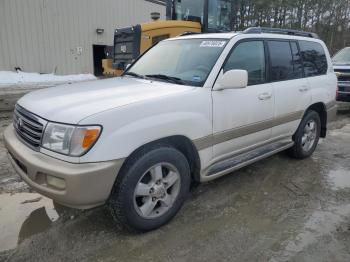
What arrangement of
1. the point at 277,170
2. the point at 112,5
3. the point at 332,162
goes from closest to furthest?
the point at 277,170 → the point at 332,162 → the point at 112,5

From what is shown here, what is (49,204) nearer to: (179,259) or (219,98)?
(179,259)

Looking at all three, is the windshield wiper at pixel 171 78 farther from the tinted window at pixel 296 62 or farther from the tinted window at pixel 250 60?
the tinted window at pixel 296 62

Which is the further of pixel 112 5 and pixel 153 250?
pixel 112 5

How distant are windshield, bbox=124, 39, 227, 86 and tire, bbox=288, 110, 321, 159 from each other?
2061 mm

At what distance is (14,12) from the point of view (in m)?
15.3

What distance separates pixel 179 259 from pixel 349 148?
4513 millimetres

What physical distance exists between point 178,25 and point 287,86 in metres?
4.99

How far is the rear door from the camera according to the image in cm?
443

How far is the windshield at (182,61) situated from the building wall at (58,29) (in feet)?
43.3

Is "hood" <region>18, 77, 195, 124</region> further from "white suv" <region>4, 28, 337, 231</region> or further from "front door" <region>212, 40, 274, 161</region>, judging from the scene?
"front door" <region>212, 40, 274, 161</region>

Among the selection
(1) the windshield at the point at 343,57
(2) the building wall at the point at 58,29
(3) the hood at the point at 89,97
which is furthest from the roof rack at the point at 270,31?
(2) the building wall at the point at 58,29

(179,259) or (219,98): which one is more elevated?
(219,98)

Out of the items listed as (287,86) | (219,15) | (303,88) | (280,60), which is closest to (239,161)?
(287,86)

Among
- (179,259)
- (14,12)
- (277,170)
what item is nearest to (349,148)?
(277,170)
